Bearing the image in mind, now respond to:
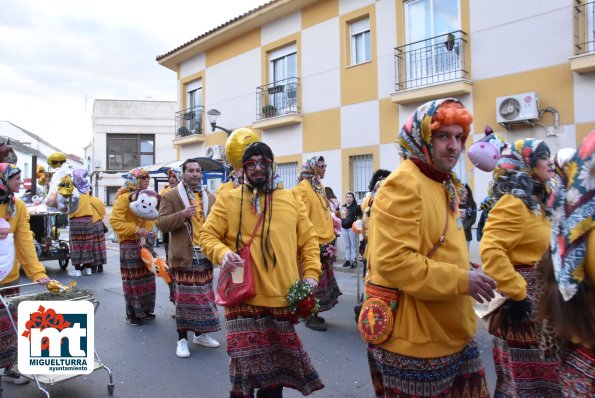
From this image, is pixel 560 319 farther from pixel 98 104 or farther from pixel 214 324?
pixel 98 104

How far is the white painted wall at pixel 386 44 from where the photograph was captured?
1276 cm

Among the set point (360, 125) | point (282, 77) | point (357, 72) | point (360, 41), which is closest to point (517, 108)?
point (360, 125)

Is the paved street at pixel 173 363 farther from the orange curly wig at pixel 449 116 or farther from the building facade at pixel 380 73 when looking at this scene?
the building facade at pixel 380 73

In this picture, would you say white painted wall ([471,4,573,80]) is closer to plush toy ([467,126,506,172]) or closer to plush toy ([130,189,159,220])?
plush toy ([467,126,506,172])

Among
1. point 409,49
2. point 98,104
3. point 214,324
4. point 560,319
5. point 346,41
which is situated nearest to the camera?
point 560,319

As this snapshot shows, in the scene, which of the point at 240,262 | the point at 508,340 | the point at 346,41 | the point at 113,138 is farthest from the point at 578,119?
the point at 113,138

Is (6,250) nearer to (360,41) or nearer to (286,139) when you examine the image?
(360,41)

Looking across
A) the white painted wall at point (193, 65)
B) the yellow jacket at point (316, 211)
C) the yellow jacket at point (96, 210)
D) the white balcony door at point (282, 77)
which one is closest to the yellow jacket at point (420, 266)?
the yellow jacket at point (316, 211)

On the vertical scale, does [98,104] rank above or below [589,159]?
above

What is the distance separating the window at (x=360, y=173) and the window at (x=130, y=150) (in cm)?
2751

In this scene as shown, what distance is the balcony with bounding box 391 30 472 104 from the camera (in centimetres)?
1126

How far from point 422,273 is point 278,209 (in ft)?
4.85

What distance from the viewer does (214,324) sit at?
18.1 ft

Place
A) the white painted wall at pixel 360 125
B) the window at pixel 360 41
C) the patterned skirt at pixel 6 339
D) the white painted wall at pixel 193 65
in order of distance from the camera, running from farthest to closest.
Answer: the white painted wall at pixel 193 65 → the window at pixel 360 41 → the white painted wall at pixel 360 125 → the patterned skirt at pixel 6 339
